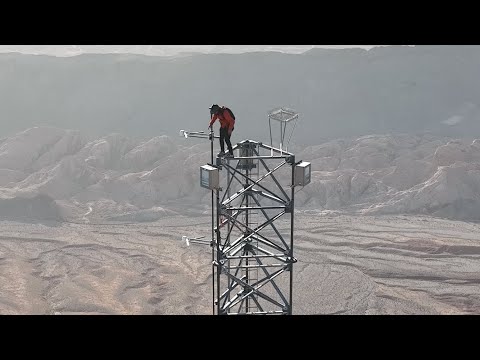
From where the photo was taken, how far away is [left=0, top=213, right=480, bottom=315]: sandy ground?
991 inches

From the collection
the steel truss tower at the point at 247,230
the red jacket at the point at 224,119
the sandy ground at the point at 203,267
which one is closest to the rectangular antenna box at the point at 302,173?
the steel truss tower at the point at 247,230

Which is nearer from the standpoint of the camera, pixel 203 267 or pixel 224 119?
pixel 224 119

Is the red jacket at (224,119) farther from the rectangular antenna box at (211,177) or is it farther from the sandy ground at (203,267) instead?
the sandy ground at (203,267)

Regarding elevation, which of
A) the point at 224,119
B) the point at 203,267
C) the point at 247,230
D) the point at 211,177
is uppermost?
the point at 224,119

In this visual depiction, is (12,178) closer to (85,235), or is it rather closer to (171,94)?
(85,235)

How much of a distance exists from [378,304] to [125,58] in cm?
5574

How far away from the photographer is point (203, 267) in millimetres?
29812

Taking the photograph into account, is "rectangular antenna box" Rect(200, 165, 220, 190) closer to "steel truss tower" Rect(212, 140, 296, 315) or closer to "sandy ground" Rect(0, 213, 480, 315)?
"steel truss tower" Rect(212, 140, 296, 315)

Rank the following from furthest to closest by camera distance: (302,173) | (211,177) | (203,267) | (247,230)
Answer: (203,267) → (247,230) → (302,173) → (211,177)

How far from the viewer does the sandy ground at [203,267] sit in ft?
82.6

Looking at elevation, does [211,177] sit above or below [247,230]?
above

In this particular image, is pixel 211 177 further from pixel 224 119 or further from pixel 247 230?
pixel 247 230

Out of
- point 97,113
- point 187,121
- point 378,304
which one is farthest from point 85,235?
point 97,113

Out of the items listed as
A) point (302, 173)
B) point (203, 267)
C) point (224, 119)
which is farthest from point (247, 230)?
point (203, 267)
